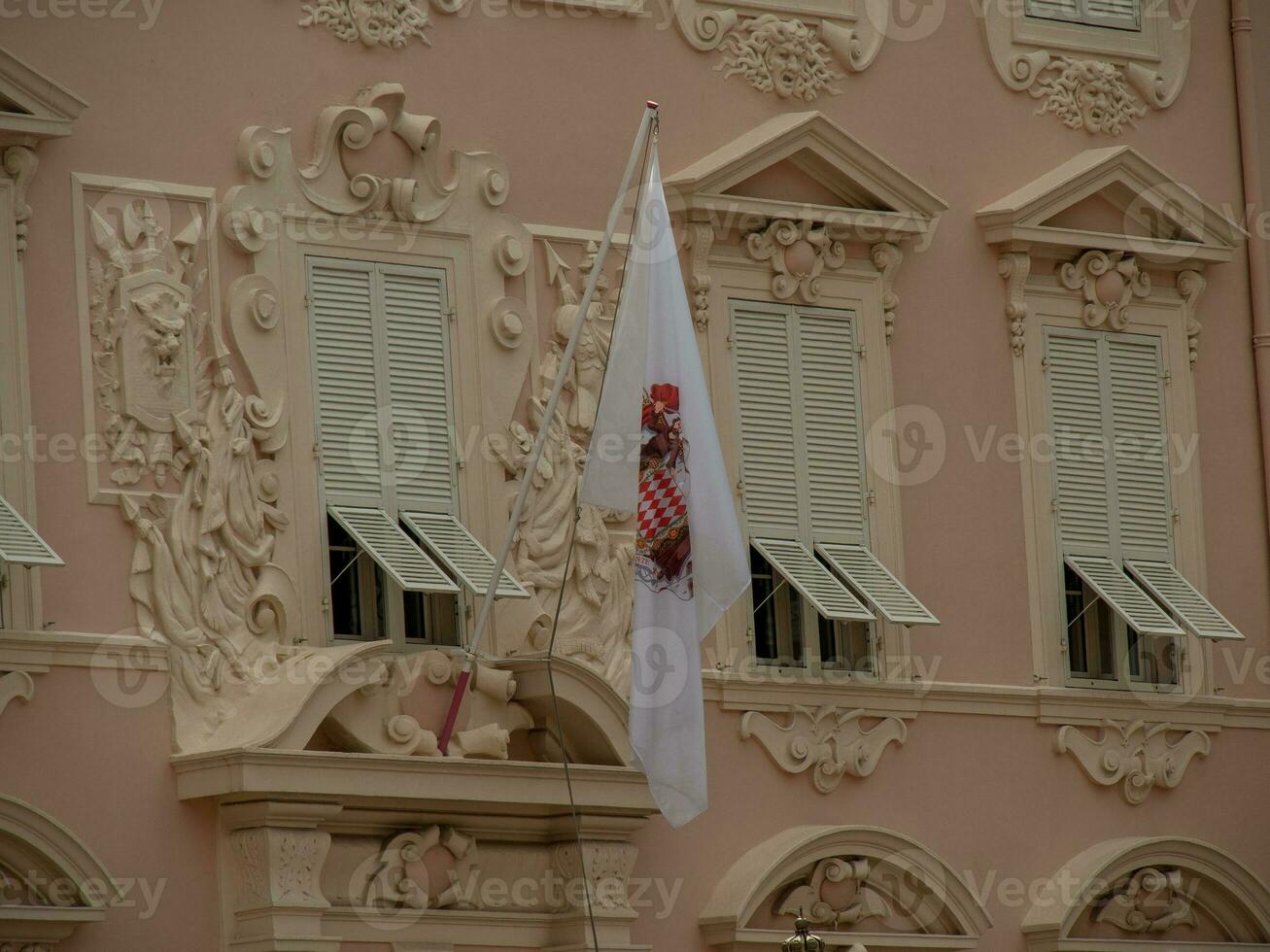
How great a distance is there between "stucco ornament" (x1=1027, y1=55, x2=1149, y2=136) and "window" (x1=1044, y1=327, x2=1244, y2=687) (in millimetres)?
1370

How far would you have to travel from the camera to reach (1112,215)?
20.8m

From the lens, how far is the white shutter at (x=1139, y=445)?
20.6 meters

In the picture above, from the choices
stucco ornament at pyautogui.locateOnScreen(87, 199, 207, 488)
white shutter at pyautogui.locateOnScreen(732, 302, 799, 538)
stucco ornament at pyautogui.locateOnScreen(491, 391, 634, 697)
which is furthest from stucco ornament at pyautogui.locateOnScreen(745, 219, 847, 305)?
stucco ornament at pyautogui.locateOnScreen(87, 199, 207, 488)

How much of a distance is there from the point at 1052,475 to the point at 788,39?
311 cm

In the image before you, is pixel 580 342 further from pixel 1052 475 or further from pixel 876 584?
pixel 1052 475

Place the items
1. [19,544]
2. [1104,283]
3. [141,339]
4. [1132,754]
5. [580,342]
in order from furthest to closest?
[1104,283], [1132,754], [580,342], [141,339], [19,544]

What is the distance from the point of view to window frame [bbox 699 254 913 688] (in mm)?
19031

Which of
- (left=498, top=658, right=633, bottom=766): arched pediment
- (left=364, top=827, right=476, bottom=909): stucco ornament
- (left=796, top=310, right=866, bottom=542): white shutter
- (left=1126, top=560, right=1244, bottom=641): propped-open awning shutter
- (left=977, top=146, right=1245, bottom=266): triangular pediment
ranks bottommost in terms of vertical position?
(left=364, top=827, right=476, bottom=909): stucco ornament

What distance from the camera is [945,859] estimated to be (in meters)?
19.5

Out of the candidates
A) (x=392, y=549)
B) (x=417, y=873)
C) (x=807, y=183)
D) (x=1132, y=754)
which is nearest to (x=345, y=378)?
(x=392, y=549)

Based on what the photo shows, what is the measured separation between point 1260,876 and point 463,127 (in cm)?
691

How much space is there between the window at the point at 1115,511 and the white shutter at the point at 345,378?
185 inches

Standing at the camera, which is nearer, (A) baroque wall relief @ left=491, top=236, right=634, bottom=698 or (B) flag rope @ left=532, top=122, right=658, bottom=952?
(B) flag rope @ left=532, top=122, right=658, bottom=952

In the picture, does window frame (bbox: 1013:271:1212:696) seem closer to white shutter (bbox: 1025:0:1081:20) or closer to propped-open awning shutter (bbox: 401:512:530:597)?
white shutter (bbox: 1025:0:1081:20)
